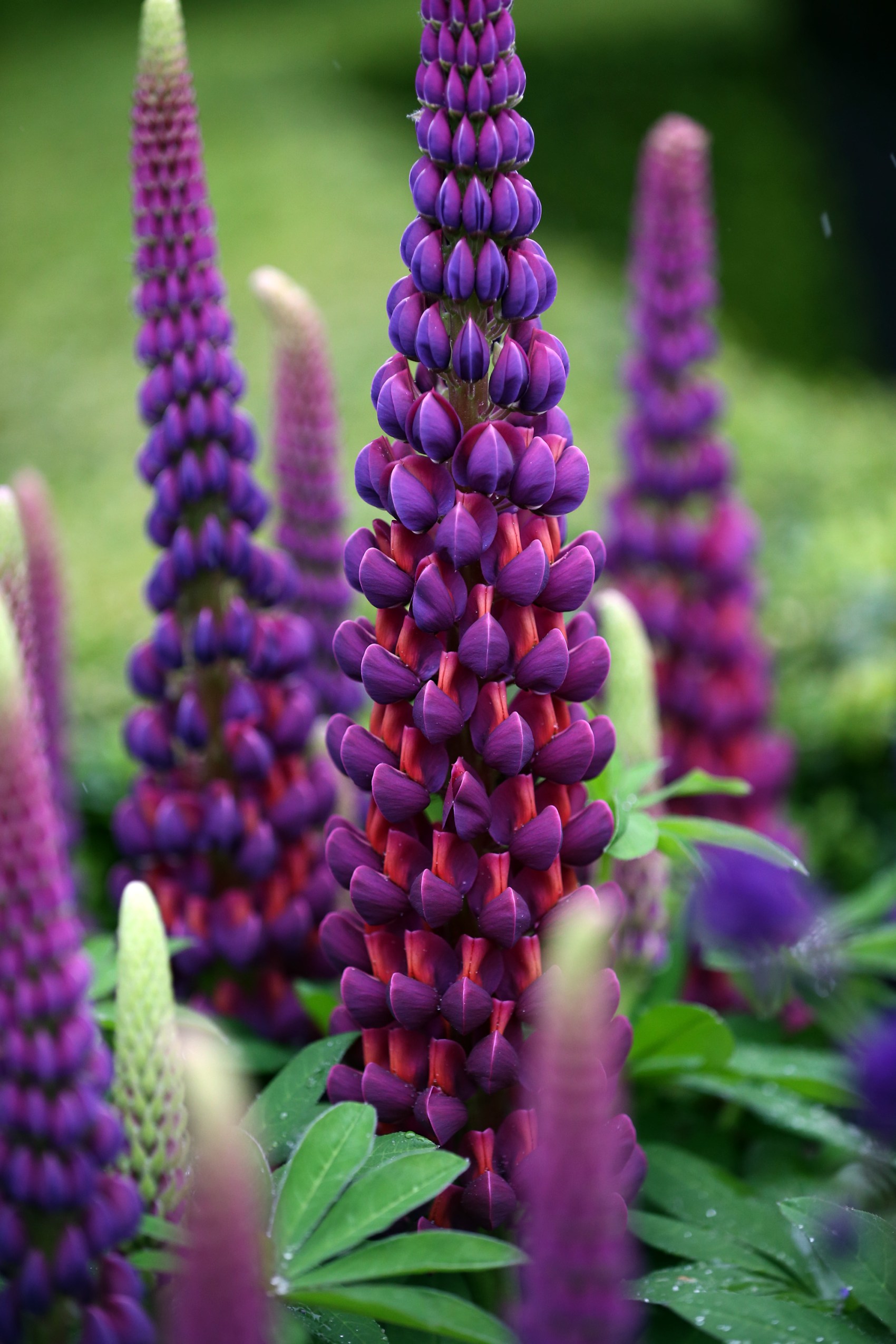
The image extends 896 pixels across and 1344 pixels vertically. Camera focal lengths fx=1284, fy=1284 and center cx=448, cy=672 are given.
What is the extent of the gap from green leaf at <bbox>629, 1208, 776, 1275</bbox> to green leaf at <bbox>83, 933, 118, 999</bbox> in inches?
22.7

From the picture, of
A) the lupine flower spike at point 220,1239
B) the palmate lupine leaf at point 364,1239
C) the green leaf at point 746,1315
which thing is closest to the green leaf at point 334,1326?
the palmate lupine leaf at point 364,1239

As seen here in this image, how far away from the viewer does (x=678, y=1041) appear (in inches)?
53.3

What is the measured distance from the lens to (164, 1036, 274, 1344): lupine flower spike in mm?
595

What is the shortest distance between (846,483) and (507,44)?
364 cm

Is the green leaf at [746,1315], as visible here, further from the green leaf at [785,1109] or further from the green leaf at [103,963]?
the green leaf at [103,963]

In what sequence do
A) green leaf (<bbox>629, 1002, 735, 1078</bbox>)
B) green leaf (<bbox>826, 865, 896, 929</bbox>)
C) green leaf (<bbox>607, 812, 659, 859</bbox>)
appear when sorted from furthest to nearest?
1. green leaf (<bbox>826, 865, 896, 929</bbox>)
2. green leaf (<bbox>629, 1002, 735, 1078</bbox>)
3. green leaf (<bbox>607, 812, 659, 859</bbox>)

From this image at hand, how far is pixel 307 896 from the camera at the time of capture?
158 cm

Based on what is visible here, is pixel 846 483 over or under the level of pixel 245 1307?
over

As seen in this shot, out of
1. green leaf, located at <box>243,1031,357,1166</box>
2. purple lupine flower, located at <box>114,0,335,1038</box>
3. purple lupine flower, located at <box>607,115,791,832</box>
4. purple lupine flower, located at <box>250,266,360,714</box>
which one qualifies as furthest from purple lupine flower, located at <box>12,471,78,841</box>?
purple lupine flower, located at <box>607,115,791,832</box>

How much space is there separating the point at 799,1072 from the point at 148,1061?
2.63ft

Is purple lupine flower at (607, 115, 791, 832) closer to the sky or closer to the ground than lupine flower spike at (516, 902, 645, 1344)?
closer to the sky

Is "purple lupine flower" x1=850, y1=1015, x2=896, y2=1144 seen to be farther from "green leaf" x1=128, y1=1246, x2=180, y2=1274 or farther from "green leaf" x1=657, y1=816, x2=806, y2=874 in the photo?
→ "green leaf" x1=128, y1=1246, x2=180, y2=1274

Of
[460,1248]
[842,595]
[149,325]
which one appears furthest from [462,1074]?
[842,595]

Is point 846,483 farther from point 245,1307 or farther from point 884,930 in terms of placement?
point 245,1307
